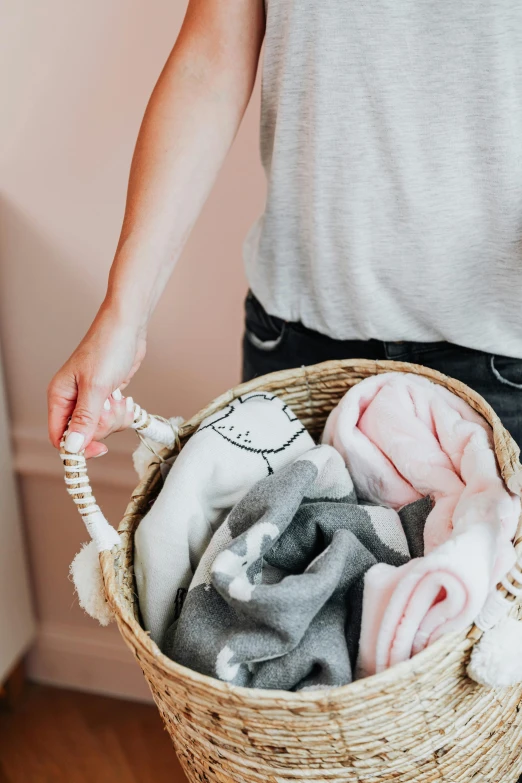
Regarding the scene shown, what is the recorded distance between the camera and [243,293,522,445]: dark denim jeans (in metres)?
0.72

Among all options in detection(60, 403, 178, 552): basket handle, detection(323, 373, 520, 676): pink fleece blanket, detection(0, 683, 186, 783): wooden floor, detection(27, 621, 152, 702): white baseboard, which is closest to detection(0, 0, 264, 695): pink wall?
detection(27, 621, 152, 702): white baseboard

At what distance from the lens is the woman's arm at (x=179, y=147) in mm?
683

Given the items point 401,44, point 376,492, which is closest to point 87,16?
point 401,44

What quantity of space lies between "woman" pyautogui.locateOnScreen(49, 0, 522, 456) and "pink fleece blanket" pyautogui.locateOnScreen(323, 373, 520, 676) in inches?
3.0

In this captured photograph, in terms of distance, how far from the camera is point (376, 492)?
0.70m

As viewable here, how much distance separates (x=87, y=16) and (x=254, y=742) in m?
0.91

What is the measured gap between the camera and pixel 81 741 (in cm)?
137

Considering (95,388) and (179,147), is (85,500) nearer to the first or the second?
Result: (95,388)

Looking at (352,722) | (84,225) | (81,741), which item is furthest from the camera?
(81,741)

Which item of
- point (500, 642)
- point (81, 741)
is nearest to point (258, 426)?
point (500, 642)

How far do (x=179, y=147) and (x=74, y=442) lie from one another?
1.00ft

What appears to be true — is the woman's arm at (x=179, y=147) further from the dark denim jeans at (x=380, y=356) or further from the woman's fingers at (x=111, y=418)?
the dark denim jeans at (x=380, y=356)

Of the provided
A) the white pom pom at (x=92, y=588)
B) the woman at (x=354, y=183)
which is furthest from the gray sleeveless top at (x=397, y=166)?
the white pom pom at (x=92, y=588)

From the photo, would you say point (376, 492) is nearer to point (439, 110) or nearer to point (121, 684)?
point (439, 110)
